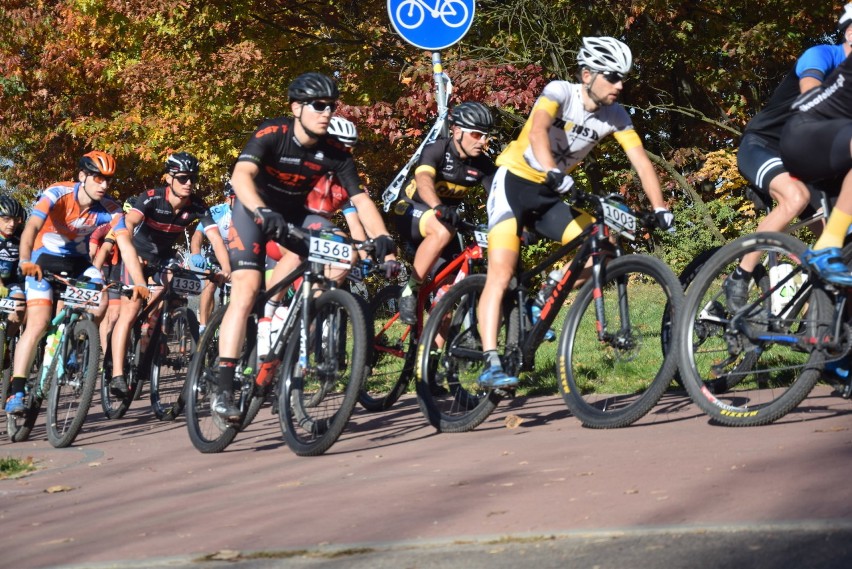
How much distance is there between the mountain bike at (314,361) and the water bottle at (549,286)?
989mm

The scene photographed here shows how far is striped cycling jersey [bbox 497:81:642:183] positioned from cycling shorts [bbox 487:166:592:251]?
0.07 metres

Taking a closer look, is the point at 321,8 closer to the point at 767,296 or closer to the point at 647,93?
the point at 647,93

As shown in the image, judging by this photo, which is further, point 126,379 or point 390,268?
point 126,379

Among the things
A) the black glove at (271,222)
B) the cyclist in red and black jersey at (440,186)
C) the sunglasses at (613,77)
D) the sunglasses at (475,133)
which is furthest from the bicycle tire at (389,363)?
the sunglasses at (613,77)

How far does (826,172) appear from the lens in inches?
238

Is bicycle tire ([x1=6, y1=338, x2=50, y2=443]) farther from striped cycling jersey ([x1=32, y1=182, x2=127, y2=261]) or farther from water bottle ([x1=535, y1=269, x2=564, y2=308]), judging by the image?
water bottle ([x1=535, y1=269, x2=564, y2=308])

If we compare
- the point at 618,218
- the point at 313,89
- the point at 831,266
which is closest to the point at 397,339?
the point at 313,89

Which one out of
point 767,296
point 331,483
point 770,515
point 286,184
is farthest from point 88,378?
point 770,515

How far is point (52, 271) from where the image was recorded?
1012 cm

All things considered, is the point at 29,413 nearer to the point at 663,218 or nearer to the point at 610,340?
the point at 610,340

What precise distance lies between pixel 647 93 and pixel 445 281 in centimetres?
1458

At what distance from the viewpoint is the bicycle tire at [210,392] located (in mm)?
7477

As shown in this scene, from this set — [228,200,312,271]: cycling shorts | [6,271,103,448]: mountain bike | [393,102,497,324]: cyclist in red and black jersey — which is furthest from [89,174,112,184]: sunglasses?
[228,200,312,271]: cycling shorts

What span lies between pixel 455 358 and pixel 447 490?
7.38 feet
